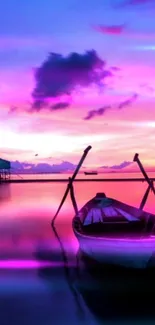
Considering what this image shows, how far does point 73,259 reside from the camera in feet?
48.1

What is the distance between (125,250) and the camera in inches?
426

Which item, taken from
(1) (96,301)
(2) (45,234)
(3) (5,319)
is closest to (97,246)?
(1) (96,301)

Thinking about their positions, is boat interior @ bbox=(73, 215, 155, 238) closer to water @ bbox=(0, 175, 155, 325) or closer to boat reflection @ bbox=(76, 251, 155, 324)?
boat reflection @ bbox=(76, 251, 155, 324)

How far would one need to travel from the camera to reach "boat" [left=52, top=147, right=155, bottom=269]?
35.3 feet

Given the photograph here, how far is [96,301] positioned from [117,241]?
1.61 metres

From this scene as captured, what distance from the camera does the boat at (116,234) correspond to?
1077 cm

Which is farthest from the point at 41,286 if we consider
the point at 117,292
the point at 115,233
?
the point at 115,233

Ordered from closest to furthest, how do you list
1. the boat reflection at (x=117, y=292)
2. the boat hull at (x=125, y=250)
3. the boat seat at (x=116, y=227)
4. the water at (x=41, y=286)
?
the water at (x=41, y=286) → the boat reflection at (x=117, y=292) → the boat hull at (x=125, y=250) → the boat seat at (x=116, y=227)

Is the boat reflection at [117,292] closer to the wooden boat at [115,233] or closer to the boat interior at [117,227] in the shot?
the wooden boat at [115,233]

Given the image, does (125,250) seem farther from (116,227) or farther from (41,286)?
(116,227)

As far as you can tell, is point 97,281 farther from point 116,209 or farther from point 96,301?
point 116,209

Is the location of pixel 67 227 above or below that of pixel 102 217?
below

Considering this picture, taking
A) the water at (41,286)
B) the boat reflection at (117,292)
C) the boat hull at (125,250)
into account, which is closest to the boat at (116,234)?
the boat hull at (125,250)

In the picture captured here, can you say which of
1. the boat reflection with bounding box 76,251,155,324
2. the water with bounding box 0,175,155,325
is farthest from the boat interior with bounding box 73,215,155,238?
the water with bounding box 0,175,155,325
